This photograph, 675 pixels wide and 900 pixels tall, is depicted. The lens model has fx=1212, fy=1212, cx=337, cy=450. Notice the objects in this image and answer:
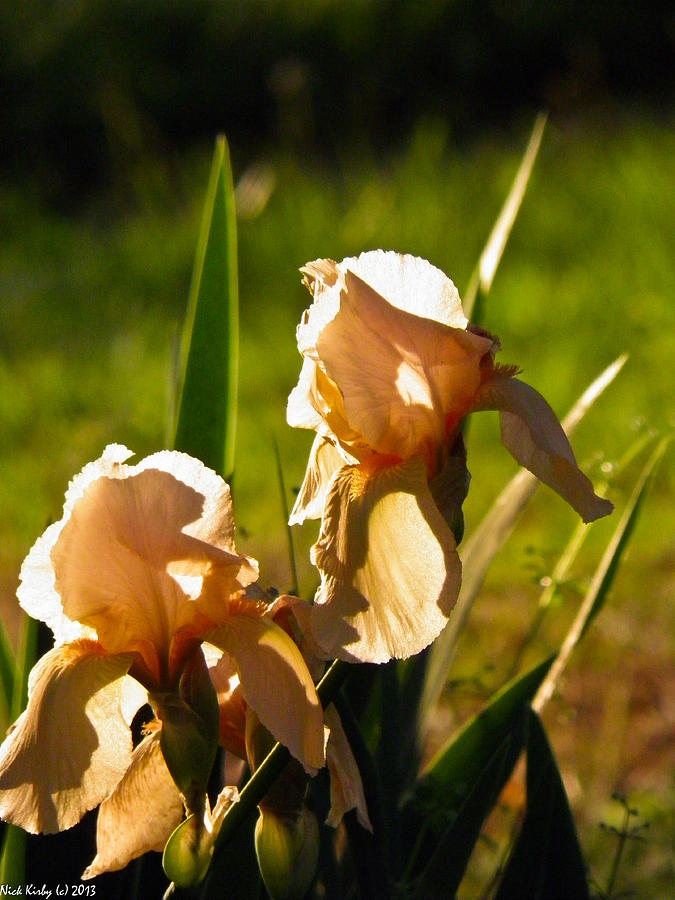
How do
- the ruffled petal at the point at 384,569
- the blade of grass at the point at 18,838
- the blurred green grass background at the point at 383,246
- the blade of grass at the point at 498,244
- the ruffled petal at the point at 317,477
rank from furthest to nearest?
A: the blurred green grass background at the point at 383,246 < the blade of grass at the point at 498,244 < the blade of grass at the point at 18,838 < the ruffled petal at the point at 317,477 < the ruffled petal at the point at 384,569

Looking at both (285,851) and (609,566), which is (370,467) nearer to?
(285,851)

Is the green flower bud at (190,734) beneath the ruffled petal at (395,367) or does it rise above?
beneath

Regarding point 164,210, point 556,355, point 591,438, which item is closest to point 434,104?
point 164,210

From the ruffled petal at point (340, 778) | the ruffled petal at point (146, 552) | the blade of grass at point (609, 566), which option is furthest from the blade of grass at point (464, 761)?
the ruffled petal at point (146, 552)

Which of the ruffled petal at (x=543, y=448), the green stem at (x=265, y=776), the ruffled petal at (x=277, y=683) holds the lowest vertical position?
the green stem at (x=265, y=776)

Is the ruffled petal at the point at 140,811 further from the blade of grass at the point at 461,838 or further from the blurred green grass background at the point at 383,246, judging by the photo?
Answer: the blurred green grass background at the point at 383,246

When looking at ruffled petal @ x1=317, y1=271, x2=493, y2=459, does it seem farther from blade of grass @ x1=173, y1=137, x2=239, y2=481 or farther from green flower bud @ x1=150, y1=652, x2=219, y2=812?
blade of grass @ x1=173, y1=137, x2=239, y2=481
